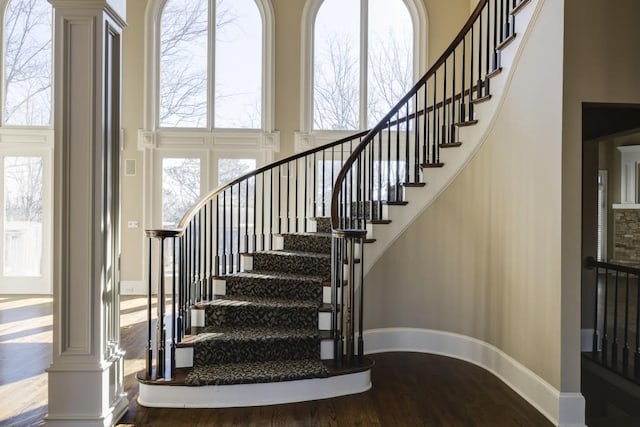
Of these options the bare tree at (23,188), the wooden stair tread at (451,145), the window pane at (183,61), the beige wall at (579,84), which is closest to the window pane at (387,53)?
the window pane at (183,61)

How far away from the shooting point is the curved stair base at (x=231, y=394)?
304 cm

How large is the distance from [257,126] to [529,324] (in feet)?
16.1

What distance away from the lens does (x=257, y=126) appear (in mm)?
6898

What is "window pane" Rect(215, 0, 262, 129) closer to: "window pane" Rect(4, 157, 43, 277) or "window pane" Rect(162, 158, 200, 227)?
"window pane" Rect(162, 158, 200, 227)

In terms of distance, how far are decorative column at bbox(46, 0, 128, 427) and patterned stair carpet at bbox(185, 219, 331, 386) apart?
67 cm

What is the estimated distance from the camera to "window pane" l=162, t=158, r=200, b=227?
683cm

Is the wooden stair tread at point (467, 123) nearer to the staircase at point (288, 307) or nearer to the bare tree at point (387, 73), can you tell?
the staircase at point (288, 307)

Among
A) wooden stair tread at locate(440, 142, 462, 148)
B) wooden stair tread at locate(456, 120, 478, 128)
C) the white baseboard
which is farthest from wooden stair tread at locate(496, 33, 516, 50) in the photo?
the white baseboard

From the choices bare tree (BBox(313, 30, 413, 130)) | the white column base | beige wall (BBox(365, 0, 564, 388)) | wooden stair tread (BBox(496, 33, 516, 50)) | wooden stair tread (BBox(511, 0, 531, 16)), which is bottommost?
the white column base

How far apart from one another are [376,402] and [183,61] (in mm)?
5744

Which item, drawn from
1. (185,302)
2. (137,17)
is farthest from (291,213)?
(137,17)

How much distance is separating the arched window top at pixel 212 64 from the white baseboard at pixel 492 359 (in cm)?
385

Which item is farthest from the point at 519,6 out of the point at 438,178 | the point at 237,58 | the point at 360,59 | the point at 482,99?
the point at 237,58

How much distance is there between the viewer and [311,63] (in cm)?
681
